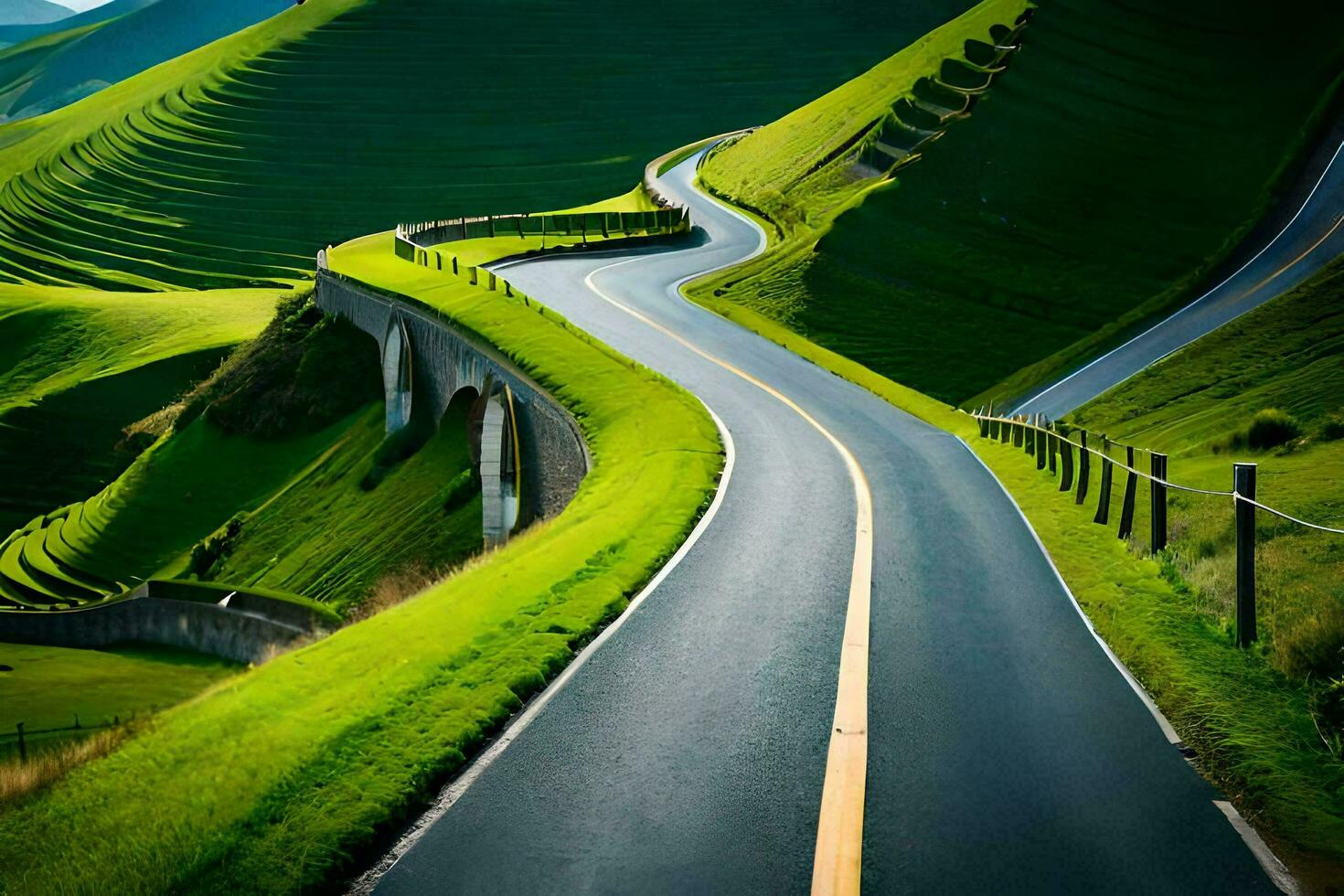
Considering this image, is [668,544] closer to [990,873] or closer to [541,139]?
[990,873]

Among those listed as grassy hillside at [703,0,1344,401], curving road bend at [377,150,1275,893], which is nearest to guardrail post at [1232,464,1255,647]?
curving road bend at [377,150,1275,893]

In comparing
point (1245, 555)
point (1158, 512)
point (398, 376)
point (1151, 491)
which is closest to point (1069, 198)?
point (398, 376)

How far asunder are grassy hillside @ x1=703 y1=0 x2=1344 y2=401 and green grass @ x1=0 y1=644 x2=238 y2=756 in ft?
63.1

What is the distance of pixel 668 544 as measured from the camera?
14.0 meters

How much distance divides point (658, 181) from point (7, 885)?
239 feet

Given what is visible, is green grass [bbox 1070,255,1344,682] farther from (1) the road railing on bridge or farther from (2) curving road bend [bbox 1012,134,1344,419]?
(1) the road railing on bridge

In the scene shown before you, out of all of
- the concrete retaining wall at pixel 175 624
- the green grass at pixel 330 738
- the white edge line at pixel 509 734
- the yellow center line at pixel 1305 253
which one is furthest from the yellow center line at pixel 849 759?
the yellow center line at pixel 1305 253

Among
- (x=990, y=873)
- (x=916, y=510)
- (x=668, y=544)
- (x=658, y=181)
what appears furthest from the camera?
(x=658, y=181)

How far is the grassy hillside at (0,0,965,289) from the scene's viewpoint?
91812 mm

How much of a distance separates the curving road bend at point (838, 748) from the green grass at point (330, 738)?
0.41m

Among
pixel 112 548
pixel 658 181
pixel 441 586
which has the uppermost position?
pixel 658 181

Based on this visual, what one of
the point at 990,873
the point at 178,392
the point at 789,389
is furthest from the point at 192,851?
the point at 178,392

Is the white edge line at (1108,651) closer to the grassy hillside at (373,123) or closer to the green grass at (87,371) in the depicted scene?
the green grass at (87,371)

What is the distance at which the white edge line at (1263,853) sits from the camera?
628 centimetres
